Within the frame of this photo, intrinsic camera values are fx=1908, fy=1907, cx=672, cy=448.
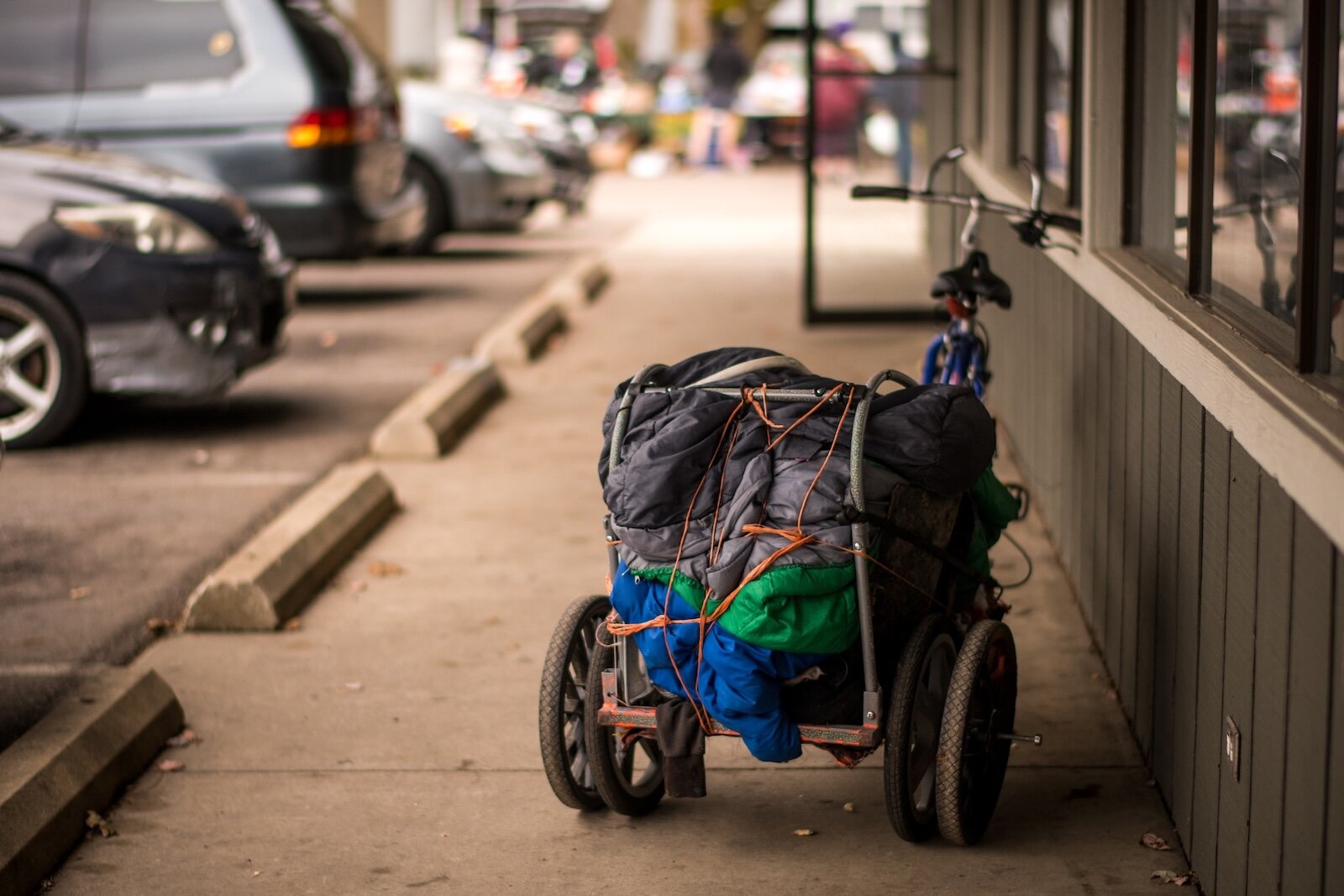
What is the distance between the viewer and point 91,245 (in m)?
8.59

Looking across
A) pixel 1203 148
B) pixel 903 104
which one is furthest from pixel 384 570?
pixel 903 104

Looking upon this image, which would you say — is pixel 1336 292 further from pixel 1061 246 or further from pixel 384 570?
pixel 384 570

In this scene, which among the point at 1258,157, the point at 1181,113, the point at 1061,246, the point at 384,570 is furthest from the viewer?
the point at 384,570

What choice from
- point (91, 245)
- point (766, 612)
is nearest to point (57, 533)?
point (91, 245)

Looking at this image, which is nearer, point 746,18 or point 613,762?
point 613,762

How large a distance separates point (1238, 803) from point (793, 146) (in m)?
25.7

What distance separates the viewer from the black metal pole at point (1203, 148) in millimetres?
4441

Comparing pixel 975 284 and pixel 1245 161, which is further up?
pixel 1245 161

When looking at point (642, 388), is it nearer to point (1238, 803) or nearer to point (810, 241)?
point (1238, 803)

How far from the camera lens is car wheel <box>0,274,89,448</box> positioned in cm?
857

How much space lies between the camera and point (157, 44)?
40.2 ft

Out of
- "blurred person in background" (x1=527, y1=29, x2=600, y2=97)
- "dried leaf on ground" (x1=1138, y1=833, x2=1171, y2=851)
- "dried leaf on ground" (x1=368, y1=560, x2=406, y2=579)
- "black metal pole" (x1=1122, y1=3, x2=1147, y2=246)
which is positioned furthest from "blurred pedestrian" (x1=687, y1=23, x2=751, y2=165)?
"dried leaf on ground" (x1=1138, y1=833, x2=1171, y2=851)

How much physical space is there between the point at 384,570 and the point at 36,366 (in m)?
2.80

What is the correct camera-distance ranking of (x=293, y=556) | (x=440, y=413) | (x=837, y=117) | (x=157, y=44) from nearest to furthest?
(x=293, y=556) → (x=440, y=413) → (x=157, y=44) → (x=837, y=117)
